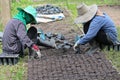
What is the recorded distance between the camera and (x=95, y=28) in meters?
6.80

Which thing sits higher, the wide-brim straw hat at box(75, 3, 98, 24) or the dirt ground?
the wide-brim straw hat at box(75, 3, 98, 24)

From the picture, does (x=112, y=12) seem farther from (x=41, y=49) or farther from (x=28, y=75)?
(x=28, y=75)

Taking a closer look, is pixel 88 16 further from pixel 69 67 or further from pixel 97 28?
pixel 69 67

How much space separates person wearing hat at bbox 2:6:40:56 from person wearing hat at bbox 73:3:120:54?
0.90 m

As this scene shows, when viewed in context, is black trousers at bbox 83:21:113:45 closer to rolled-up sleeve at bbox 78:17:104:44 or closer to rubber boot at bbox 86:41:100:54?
rubber boot at bbox 86:41:100:54

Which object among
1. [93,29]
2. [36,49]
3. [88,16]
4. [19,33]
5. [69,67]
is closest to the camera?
[69,67]

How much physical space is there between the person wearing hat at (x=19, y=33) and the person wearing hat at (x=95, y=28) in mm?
899

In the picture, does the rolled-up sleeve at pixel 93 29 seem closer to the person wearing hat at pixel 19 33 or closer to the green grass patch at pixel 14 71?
the person wearing hat at pixel 19 33

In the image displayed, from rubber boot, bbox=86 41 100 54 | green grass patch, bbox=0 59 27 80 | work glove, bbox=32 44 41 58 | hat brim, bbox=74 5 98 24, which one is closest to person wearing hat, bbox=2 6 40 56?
work glove, bbox=32 44 41 58

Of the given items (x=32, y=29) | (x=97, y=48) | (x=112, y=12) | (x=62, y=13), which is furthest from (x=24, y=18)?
(x=112, y=12)

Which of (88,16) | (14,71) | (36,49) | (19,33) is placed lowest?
(14,71)

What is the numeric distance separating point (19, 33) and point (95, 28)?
1.40 meters

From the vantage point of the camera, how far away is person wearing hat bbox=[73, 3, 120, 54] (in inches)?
269

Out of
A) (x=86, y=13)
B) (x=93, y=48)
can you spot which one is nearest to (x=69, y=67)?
(x=93, y=48)
